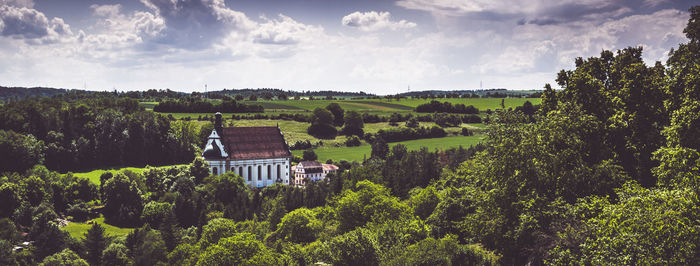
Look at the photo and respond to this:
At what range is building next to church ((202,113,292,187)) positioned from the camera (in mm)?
78125

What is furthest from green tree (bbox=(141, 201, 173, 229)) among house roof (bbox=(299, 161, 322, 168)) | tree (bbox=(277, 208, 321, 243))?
house roof (bbox=(299, 161, 322, 168))

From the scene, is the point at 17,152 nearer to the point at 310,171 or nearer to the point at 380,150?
the point at 310,171

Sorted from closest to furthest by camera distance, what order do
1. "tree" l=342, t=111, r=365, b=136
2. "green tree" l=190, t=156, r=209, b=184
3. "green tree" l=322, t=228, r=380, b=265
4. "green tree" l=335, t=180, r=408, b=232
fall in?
1. "green tree" l=322, t=228, r=380, b=265
2. "green tree" l=335, t=180, r=408, b=232
3. "green tree" l=190, t=156, r=209, b=184
4. "tree" l=342, t=111, r=365, b=136

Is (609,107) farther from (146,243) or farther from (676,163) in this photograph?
(146,243)

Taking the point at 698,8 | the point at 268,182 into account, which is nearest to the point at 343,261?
the point at 698,8

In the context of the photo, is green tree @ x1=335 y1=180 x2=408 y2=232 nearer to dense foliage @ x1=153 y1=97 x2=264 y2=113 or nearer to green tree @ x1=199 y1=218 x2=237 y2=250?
green tree @ x1=199 y1=218 x2=237 y2=250

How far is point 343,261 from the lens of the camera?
26734 millimetres

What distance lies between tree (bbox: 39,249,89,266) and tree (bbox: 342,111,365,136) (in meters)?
83.2

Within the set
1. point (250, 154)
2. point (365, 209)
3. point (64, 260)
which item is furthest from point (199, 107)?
point (365, 209)

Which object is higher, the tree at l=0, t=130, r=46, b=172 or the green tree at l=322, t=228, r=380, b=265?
the green tree at l=322, t=228, r=380, b=265

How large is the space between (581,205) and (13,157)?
91.7 meters

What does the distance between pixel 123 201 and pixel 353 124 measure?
231ft

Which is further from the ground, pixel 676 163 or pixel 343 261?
pixel 676 163

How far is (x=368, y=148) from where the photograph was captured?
116 metres
